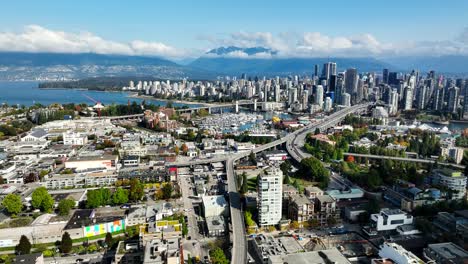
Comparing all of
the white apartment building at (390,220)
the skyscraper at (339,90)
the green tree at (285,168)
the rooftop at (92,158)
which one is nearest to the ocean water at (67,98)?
the skyscraper at (339,90)

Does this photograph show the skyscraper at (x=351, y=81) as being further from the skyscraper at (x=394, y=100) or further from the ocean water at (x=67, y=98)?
the ocean water at (x=67, y=98)

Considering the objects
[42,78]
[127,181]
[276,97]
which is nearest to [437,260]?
[127,181]

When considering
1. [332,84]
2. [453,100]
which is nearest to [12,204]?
[453,100]

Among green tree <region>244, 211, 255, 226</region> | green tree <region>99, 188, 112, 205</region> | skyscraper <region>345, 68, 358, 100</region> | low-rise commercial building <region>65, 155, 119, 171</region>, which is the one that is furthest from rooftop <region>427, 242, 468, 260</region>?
skyscraper <region>345, 68, 358, 100</region>

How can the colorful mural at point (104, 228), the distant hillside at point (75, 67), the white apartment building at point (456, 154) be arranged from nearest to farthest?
the colorful mural at point (104, 228)
the white apartment building at point (456, 154)
the distant hillside at point (75, 67)

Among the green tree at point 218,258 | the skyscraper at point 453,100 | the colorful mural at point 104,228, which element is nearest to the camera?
the green tree at point 218,258

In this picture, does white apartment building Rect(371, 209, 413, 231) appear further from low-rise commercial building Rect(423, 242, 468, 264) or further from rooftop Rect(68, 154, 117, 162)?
rooftop Rect(68, 154, 117, 162)

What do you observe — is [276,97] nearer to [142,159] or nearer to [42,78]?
[142,159]
